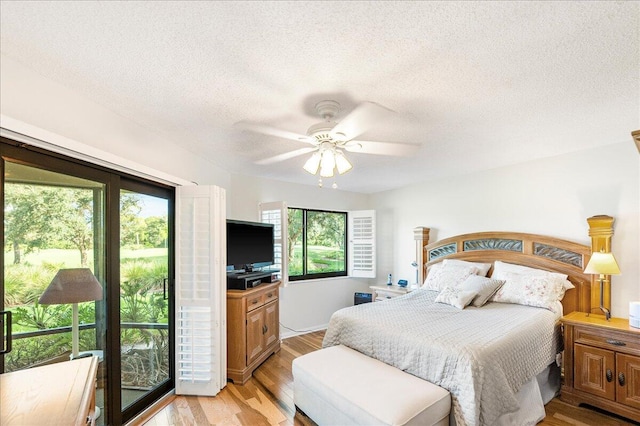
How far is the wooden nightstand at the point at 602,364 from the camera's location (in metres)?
2.33

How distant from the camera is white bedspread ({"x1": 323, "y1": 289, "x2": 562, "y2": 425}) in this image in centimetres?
189

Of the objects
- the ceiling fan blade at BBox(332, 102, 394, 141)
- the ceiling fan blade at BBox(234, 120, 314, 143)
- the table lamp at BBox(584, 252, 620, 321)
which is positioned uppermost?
the ceiling fan blade at BBox(234, 120, 314, 143)

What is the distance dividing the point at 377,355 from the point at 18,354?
2.28 m

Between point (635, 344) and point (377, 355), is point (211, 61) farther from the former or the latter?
point (635, 344)

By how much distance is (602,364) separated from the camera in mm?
2475

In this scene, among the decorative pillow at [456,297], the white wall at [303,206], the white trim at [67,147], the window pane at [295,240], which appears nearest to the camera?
the white trim at [67,147]

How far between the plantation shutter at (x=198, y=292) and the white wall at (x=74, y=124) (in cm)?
41

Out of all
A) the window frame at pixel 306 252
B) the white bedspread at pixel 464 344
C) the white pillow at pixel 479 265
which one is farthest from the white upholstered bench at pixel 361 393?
the window frame at pixel 306 252

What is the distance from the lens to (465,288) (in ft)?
10.5

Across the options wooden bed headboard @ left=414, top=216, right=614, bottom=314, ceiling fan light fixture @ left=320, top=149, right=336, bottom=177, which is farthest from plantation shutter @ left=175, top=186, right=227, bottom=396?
wooden bed headboard @ left=414, top=216, right=614, bottom=314

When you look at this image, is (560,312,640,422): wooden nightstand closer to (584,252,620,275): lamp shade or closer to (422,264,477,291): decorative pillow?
(584,252,620,275): lamp shade

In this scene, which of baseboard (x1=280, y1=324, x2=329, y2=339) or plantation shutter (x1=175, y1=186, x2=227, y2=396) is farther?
baseboard (x1=280, y1=324, x2=329, y2=339)

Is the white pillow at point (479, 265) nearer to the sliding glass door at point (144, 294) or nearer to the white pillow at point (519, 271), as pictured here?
the white pillow at point (519, 271)

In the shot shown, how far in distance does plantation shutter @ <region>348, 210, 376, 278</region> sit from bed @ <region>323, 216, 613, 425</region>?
1445 millimetres
